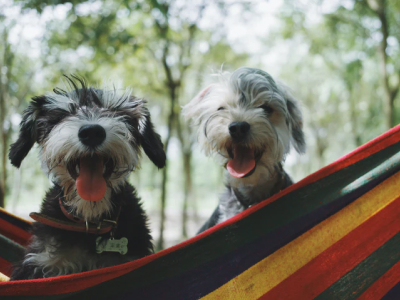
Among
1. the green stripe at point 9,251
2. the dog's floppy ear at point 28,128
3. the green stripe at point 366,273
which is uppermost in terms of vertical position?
the dog's floppy ear at point 28,128

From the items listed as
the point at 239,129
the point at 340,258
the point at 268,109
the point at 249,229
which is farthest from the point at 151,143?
the point at 340,258

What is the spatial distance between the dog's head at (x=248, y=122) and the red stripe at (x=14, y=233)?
1.95 metres

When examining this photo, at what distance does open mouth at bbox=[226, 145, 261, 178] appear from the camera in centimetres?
319

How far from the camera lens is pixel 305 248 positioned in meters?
2.47

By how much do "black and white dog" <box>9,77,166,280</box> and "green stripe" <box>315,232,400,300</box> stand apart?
4.83 feet

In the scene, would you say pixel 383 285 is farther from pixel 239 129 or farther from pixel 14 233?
pixel 14 233

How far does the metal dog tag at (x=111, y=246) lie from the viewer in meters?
2.54

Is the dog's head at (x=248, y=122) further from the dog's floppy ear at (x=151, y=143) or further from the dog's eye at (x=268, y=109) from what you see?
the dog's floppy ear at (x=151, y=143)

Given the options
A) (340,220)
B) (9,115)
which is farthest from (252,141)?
(9,115)

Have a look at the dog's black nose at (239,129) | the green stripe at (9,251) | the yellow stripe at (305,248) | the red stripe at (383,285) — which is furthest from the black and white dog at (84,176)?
the red stripe at (383,285)

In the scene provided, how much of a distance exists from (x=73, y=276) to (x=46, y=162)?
3.42 feet

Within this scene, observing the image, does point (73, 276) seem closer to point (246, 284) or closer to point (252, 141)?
point (246, 284)

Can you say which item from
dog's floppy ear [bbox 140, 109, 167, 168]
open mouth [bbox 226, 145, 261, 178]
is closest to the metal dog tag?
dog's floppy ear [bbox 140, 109, 167, 168]

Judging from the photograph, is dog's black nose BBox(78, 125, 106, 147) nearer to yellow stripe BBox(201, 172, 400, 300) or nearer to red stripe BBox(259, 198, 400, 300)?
yellow stripe BBox(201, 172, 400, 300)
